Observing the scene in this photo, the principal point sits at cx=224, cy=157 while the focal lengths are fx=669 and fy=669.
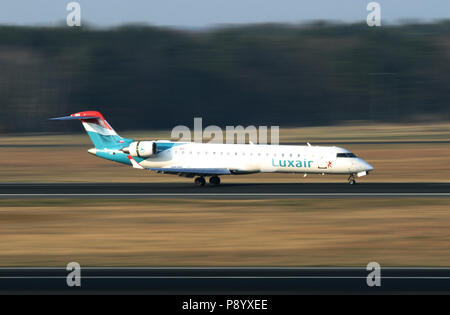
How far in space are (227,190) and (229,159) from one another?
240cm

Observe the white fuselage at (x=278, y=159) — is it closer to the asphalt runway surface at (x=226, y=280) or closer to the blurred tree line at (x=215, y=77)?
the asphalt runway surface at (x=226, y=280)

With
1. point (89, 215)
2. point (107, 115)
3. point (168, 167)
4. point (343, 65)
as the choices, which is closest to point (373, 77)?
point (343, 65)

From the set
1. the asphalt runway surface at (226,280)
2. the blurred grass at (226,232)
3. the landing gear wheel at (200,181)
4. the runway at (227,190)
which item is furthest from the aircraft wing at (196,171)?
the asphalt runway surface at (226,280)

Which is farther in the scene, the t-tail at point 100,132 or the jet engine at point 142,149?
the t-tail at point 100,132

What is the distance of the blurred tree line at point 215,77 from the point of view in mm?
120688

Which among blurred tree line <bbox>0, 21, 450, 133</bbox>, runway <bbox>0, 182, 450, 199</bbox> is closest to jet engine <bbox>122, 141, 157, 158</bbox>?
runway <bbox>0, 182, 450, 199</bbox>

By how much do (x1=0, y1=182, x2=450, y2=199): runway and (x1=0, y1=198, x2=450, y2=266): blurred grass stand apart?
1849mm

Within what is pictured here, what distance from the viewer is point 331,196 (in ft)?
109

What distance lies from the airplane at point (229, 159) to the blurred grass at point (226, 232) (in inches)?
250

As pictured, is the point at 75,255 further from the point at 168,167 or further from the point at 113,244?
the point at 168,167

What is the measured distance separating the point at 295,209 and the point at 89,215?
29.2 feet

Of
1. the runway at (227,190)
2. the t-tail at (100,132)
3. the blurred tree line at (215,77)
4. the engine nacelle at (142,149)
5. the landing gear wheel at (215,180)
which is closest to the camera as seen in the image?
the runway at (227,190)

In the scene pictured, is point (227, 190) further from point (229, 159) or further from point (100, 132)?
point (100, 132)

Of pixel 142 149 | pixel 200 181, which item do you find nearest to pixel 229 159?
pixel 200 181
